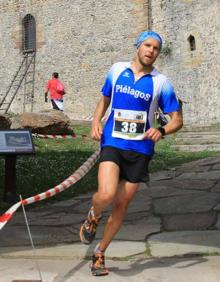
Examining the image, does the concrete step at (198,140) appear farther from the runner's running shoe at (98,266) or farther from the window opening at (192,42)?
the runner's running shoe at (98,266)

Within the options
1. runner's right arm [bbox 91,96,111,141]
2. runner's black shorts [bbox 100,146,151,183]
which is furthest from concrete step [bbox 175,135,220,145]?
runner's black shorts [bbox 100,146,151,183]

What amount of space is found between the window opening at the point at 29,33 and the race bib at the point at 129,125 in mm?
20205

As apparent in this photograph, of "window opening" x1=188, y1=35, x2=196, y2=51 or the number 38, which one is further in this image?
"window opening" x1=188, y1=35, x2=196, y2=51

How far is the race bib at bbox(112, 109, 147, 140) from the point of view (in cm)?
371

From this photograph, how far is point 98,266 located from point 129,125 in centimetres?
109

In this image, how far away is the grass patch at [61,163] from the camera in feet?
24.5

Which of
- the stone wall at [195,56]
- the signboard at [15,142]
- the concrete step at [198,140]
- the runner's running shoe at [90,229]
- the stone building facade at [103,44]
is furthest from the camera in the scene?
the stone building facade at [103,44]

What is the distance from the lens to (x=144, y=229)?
5.30 m

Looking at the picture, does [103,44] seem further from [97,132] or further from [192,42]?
[97,132]

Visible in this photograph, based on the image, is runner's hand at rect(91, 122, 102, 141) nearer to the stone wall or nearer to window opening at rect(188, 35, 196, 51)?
A: the stone wall

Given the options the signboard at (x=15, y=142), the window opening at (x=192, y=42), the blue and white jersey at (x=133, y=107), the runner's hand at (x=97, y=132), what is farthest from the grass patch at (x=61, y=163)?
the window opening at (x=192, y=42)

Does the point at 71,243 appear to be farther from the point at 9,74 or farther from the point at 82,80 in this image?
the point at 9,74

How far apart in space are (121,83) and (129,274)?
145cm

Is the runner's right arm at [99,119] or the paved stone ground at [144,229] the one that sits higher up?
the runner's right arm at [99,119]
